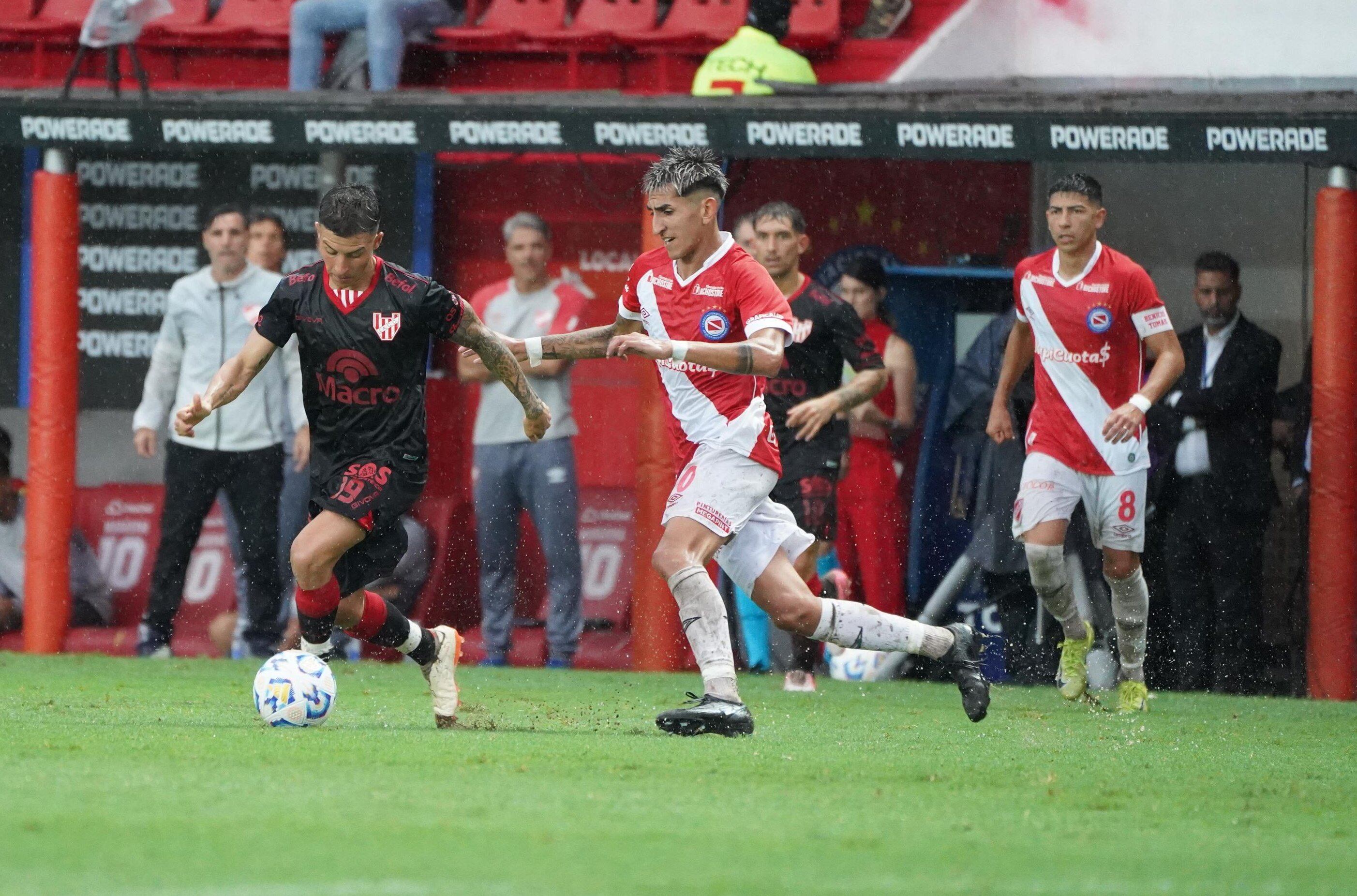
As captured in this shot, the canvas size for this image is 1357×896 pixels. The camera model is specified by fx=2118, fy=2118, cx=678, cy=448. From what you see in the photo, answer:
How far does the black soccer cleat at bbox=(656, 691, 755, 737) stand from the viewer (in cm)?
732

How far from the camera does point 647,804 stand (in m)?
5.57

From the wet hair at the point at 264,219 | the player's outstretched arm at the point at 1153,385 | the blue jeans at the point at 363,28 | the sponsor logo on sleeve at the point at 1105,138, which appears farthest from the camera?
the blue jeans at the point at 363,28

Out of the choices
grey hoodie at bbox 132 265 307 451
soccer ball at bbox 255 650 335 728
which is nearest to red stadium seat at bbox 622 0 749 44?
grey hoodie at bbox 132 265 307 451

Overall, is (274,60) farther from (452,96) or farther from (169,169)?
(452,96)

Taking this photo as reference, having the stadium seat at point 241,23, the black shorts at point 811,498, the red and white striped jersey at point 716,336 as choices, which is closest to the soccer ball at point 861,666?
the black shorts at point 811,498

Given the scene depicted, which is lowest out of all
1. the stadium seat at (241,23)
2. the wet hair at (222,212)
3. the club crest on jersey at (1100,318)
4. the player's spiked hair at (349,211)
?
the club crest on jersey at (1100,318)

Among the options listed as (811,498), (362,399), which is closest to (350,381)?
(362,399)

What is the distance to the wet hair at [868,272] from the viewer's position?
37.9ft

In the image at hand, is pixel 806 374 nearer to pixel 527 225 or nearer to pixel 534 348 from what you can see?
pixel 527 225

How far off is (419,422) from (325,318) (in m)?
0.54

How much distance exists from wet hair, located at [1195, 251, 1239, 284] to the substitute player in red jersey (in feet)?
13.2

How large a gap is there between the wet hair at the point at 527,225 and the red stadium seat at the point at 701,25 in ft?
5.33

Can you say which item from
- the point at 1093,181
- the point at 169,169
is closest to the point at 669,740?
the point at 1093,181

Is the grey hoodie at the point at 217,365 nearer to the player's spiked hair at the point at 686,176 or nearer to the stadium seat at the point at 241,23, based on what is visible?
the stadium seat at the point at 241,23
